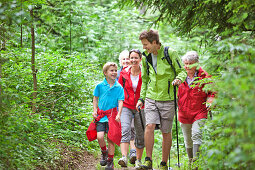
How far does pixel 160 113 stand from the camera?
19.2 ft

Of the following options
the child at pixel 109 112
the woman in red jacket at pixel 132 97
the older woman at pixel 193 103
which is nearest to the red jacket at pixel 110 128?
the child at pixel 109 112

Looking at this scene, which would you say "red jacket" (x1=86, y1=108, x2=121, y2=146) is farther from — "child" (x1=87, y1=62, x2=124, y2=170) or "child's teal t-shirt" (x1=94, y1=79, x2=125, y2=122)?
"child's teal t-shirt" (x1=94, y1=79, x2=125, y2=122)

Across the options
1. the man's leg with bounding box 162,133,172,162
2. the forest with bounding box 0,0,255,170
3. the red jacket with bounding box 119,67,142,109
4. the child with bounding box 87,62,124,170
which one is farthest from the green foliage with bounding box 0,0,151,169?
the man's leg with bounding box 162,133,172,162

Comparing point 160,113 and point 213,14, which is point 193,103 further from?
point 213,14

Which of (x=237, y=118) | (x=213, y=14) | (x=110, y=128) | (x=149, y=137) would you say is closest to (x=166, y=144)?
(x=149, y=137)

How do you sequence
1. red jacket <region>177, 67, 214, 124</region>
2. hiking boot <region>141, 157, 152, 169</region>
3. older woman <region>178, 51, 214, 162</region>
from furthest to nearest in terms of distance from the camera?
red jacket <region>177, 67, 214, 124</region>
older woman <region>178, 51, 214, 162</region>
hiking boot <region>141, 157, 152, 169</region>

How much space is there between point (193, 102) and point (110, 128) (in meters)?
1.61

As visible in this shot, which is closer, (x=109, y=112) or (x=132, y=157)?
(x=109, y=112)

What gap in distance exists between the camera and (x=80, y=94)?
25.5 feet

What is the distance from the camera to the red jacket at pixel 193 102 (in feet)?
19.0

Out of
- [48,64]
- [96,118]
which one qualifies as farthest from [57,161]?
[48,64]

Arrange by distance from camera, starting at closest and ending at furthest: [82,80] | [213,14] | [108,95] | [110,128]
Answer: [213,14] → [110,128] → [108,95] → [82,80]

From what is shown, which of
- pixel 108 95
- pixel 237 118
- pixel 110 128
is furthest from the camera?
pixel 108 95

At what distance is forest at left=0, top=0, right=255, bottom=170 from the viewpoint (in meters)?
2.98
